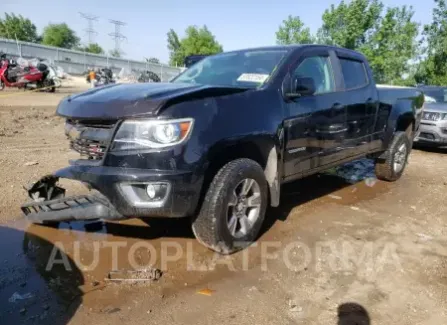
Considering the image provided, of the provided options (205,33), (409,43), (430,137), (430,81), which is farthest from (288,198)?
(205,33)

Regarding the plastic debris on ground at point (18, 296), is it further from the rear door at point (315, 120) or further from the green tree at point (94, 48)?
the green tree at point (94, 48)

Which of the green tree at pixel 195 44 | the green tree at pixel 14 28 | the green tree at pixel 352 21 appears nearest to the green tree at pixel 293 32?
the green tree at pixel 352 21

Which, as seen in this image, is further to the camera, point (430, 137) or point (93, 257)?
point (430, 137)

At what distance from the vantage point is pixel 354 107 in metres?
4.74

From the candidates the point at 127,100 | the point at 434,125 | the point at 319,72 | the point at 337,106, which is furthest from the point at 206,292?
the point at 434,125

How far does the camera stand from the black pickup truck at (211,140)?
2.89 meters

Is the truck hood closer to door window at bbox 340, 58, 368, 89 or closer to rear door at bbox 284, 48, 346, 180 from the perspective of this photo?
rear door at bbox 284, 48, 346, 180

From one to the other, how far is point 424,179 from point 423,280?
153 inches

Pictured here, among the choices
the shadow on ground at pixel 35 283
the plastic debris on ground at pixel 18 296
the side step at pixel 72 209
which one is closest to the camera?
the shadow on ground at pixel 35 283

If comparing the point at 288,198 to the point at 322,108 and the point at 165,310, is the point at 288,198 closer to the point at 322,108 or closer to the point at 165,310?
the point at 322,108

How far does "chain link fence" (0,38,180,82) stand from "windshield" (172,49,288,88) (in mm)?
25857

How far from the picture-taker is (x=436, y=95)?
10.1 m

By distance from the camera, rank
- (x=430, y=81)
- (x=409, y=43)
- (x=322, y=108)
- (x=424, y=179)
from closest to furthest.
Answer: (x=322, y=108) → (x=424, y=179) → (x=430, y=81) → (x=409, y=43)

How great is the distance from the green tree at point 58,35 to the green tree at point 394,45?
66.7 m
